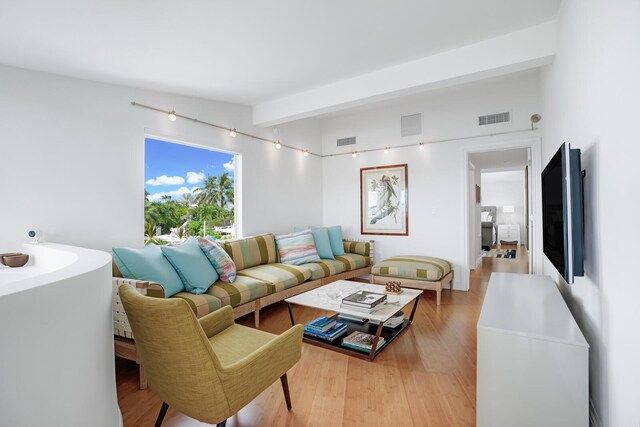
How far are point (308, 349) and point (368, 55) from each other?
274cm

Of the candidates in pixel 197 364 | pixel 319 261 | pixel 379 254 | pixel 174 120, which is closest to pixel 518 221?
pixel 379 254

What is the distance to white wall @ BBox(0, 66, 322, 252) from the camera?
2346 millimetres

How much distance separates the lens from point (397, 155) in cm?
511

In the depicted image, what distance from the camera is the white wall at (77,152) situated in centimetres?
235

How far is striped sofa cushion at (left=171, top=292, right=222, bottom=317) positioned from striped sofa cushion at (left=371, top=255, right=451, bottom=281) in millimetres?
2306

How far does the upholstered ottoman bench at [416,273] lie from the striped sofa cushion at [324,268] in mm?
496

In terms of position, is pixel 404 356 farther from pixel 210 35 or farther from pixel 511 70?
pixel 210 35

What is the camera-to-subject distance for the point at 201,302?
2559mm

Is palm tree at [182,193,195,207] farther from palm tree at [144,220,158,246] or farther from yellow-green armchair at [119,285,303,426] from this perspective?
yellow-green armchair at [119,285,303,426]

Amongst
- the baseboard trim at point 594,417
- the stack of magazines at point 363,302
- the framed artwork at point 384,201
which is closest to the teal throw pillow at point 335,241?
the framed artwork at point 384,201

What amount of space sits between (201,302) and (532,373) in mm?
2279

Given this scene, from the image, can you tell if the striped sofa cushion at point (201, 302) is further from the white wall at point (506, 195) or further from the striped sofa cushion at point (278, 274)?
the white wall at point (506, 195)

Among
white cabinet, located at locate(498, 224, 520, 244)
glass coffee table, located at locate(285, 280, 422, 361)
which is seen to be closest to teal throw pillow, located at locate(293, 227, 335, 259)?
glass coffee table, located at locate(285, 280, 422, 361)

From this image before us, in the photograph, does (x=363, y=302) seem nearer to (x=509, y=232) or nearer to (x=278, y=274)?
(x=278, y=274)
